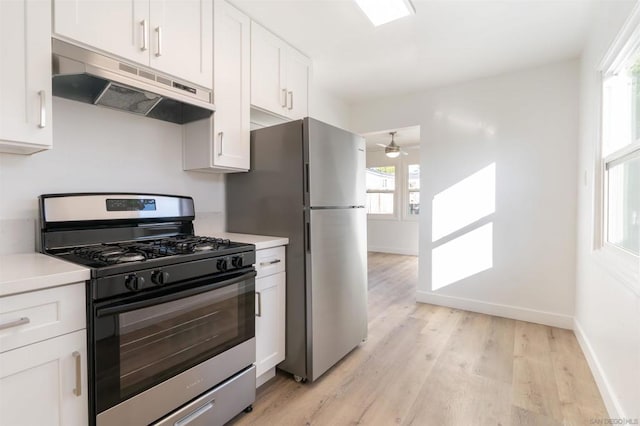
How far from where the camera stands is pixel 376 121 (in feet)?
13.2

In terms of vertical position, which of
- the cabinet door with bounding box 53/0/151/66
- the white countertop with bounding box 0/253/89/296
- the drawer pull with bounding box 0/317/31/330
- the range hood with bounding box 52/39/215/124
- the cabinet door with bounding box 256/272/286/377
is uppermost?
the cabinet door with bounding box 53/0/151/66

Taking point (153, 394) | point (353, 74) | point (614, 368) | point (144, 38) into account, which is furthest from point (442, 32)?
point (153, 394)

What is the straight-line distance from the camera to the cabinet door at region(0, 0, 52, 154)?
1187 mm

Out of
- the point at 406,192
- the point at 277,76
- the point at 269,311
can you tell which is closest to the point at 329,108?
the point at 277,76

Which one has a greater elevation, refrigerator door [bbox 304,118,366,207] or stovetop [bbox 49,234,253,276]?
refrigerator door [bbox 304,118,366,207]

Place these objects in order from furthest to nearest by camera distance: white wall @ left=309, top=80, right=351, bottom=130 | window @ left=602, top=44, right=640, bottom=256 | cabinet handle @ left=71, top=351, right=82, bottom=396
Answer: white wall @ left=309, top=80, right=351, bottom=130 < window @ left=602, top=44, right=640, bottom=256 < cabinet handle @ left=71, top=351, right=82, bottom=396

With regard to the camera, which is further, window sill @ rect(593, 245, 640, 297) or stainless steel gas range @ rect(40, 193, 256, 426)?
window sill @ rect(593, 245, 640, 297)

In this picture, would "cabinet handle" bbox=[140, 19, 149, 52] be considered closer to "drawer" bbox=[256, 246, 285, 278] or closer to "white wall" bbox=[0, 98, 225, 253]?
"white wall" bbox=[0, 98, 225, 253]

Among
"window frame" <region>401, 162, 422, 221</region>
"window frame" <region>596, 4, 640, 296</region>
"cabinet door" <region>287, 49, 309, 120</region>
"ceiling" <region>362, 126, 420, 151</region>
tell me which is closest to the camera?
"window frame" <region>596, 4, 640, 296</region>

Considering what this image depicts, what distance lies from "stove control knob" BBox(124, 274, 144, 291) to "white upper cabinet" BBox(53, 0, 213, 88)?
1.09 metres

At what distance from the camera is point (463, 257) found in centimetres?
341

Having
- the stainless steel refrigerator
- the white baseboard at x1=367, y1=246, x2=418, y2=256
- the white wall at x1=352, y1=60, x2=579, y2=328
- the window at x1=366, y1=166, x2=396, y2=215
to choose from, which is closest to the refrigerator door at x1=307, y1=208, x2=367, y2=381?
the stainless steel refrigerator

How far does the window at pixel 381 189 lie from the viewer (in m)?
7.23

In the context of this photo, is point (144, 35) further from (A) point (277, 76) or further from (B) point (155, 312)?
(B) point (155, 312)
